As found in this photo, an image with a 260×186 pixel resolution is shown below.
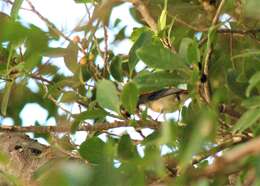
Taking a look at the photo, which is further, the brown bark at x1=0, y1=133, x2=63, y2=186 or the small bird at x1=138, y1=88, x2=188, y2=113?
the brown bark at x1=0, y1=133, x2=63, y2=186

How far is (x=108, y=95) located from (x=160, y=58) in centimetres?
6

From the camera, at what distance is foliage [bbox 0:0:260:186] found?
32cm

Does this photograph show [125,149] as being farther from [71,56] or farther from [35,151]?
[35,151]

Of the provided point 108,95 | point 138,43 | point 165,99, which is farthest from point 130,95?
point 165,99

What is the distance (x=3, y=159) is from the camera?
Result: 1.28ft

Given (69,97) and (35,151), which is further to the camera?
(35,151)

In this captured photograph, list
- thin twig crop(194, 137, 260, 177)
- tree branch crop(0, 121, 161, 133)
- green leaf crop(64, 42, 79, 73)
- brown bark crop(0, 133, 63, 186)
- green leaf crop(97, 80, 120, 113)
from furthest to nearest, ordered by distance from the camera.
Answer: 1. brown bark crop(0, 133, 63, 186)
2. tree branch crop(0, 121, 161, 133)
3. green leaf crop(97, 80, 120, 113)
4. green leaf crop(64, 42, 79, 73)
5. thin twig crop(194, 137, 260, 177)

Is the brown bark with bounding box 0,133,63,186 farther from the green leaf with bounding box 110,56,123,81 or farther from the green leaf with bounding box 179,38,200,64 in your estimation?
the green leaf with bounding box 179,38,200,64

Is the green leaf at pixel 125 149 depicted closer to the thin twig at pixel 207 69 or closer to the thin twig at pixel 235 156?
the thin twig at pixel 207 69

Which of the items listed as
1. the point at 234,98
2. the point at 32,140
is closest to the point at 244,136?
the point at 234,98

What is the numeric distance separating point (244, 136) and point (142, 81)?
0.15m

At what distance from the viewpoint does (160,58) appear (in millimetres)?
519

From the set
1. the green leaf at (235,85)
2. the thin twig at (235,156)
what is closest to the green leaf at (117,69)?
the green leaf at (235,85)

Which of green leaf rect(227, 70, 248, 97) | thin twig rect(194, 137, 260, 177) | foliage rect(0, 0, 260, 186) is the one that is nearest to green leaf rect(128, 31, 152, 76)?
foliage rect(0, 0, 260, 186)
